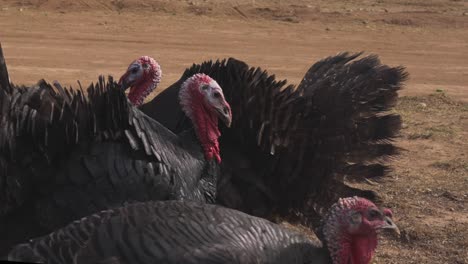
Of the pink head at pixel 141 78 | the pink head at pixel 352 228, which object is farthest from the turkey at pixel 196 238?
the pink head at pixel 141 78

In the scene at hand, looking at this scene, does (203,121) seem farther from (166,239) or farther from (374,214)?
(166,239)

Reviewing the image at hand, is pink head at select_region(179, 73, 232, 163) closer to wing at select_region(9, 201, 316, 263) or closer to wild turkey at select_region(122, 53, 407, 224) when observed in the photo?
wild turkey at select_region(122, 53, 407, 224)

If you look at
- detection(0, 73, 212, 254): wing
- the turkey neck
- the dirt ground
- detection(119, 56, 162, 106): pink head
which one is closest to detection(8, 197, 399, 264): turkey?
detection(0, 73, 212, 254): wing

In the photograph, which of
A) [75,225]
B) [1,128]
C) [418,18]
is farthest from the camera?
[418,18]

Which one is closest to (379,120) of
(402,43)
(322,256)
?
(322,256)

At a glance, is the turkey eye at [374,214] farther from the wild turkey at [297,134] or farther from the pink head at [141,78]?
the pink head at [141,78]

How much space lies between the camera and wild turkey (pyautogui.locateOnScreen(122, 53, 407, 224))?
231 inches

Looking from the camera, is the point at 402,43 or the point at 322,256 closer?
the point at 322,256

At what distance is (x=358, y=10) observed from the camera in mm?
19891

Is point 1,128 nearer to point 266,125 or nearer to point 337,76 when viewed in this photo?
point 266,125

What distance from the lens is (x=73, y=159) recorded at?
190 inches

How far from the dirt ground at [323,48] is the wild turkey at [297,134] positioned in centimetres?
60

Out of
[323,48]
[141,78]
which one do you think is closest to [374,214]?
[141,78]

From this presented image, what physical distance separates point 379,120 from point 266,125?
0.79 meters
